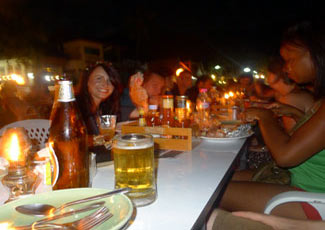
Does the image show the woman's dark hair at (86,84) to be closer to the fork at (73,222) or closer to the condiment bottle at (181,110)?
the condiment bottle at (181,110)

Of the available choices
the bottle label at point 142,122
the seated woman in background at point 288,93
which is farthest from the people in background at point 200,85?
the bottle label at point 142,122

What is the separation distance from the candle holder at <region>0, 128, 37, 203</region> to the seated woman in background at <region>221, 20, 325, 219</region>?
136 centimetres

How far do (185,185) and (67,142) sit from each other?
53 centimetres

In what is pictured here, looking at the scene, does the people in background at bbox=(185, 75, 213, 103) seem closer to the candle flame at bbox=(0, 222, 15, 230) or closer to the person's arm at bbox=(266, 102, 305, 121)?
the person's arm at bbox=(266, 102, 305, 121)

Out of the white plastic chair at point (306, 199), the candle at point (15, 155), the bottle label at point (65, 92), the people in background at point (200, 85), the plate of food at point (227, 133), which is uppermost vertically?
the people in background at point (200, 85)

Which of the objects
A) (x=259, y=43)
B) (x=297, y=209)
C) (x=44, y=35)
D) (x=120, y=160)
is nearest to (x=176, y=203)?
(x=120, y=160)

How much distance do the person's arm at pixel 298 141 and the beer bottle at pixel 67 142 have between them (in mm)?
1275

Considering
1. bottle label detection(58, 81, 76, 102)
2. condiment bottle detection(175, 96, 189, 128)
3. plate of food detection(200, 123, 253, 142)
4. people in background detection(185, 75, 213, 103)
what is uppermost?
people in background detection(185, 75, 213, 103)

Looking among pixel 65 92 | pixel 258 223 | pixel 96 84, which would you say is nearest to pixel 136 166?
pixel 65 92

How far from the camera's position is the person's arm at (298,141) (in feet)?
4.82

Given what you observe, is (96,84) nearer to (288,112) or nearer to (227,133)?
(227,133)

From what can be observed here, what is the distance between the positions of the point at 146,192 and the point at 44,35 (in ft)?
49.0

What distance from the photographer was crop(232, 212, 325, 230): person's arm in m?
1.10

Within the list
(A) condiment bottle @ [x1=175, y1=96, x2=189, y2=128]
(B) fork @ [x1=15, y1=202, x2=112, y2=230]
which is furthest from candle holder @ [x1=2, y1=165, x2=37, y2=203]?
(A) condiment bottle @ [x1=175, y1=96, x2=189, y2=128]
